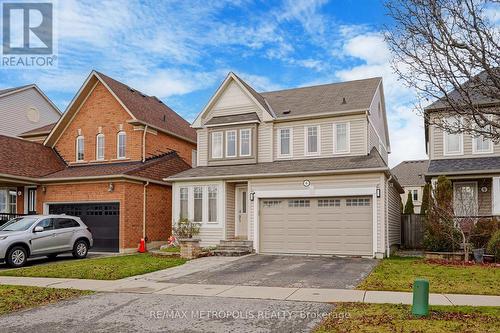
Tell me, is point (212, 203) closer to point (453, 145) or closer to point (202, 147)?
point (202, 147)

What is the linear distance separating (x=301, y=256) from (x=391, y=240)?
409cm

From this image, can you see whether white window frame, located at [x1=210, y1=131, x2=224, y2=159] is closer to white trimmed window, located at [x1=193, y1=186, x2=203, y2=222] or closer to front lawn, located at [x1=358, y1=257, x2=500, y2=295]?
white trimmed window, located at [x1=193, y1=186, x2=203, y2=222]

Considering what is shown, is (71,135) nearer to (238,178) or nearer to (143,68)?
(143,68)

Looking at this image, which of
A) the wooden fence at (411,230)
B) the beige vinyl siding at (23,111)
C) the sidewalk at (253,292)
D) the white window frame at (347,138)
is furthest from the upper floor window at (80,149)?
the wooden fence at (411,230)

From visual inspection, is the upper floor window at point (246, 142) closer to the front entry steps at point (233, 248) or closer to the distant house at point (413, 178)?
the front entry steps at point (233, 248)

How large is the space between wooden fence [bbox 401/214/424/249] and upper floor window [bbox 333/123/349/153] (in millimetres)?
5958

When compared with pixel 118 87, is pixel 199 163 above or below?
below

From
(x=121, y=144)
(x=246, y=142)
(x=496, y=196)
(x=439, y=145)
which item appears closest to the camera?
(x=496, y=196)

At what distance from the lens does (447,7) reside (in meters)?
6.82

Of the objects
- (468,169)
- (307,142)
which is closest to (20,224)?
(307,142)

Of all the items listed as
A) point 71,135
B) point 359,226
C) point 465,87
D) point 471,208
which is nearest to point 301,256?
point 359,226

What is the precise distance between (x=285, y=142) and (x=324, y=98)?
3005 millimetres

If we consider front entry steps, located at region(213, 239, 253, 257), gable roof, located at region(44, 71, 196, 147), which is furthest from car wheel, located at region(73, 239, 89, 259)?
gable roof, located at region(44, 71, 196, 147)

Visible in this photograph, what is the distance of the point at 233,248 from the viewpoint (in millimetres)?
18969
